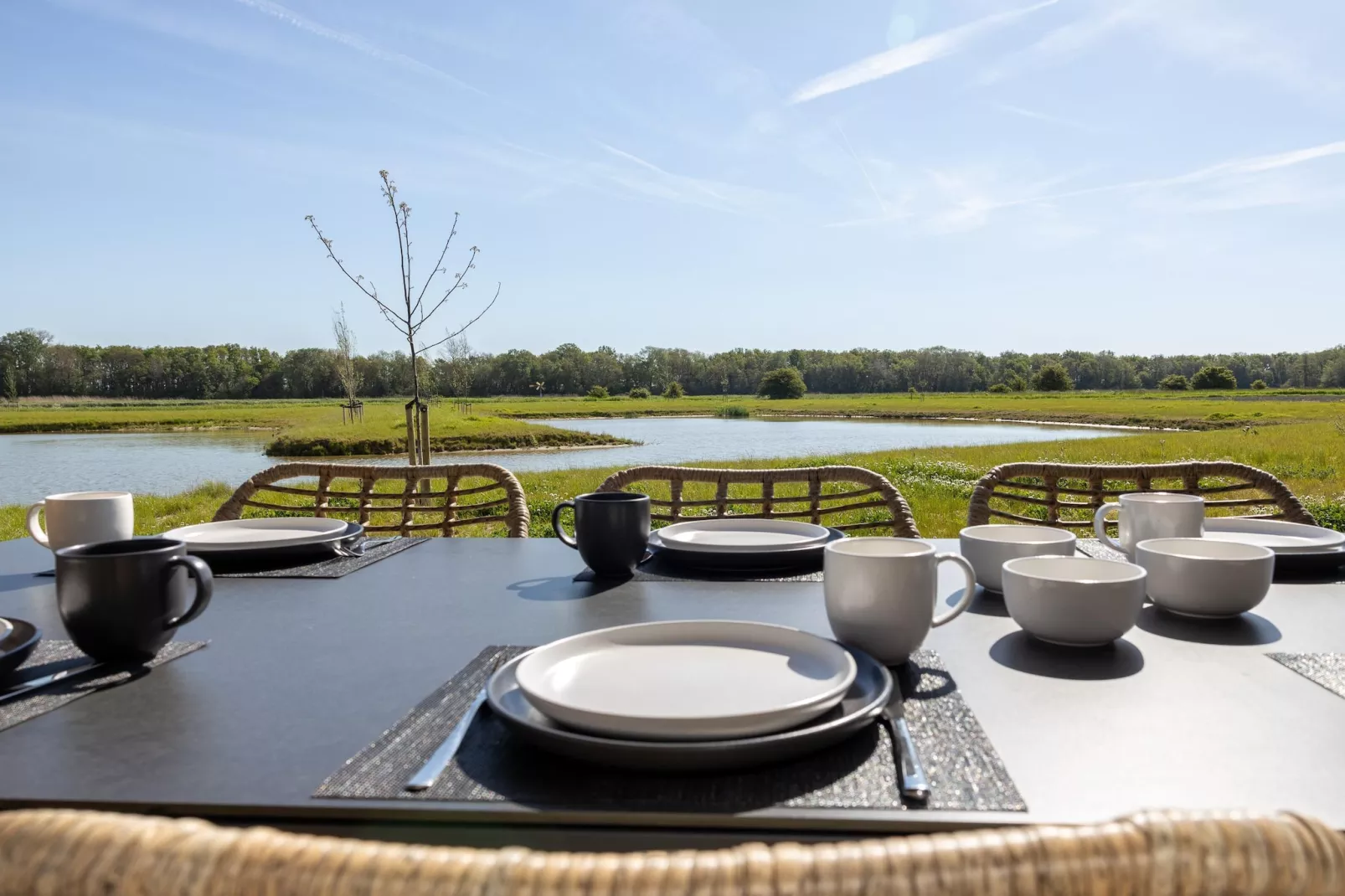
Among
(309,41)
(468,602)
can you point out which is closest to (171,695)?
(468,602)

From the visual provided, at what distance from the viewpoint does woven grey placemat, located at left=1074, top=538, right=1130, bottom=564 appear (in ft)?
4.69

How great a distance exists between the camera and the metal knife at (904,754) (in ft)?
1.93

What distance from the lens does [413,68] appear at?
15.2 m

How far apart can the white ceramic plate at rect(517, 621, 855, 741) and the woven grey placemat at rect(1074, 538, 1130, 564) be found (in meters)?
0.79

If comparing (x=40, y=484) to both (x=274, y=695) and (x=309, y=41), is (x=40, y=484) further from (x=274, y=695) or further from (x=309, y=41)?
(x=274, y=695)

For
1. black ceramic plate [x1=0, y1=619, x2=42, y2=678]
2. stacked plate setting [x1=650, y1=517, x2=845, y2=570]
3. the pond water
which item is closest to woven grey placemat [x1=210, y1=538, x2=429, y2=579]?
black ceramic plate [x1=0, y1=619, x2=42, y2=678]

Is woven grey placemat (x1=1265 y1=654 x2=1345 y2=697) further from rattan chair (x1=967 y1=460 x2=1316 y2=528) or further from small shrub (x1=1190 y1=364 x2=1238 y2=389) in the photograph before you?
small shrub (x1=1190 y1=364 x2=1238 y2=389)

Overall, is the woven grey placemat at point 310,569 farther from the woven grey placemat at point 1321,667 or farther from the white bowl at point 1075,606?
the woven grey placemat at point 1321,667

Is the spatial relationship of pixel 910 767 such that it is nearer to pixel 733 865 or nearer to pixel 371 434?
→ pixel 733 865

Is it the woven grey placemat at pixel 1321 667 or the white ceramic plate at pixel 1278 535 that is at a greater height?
the white ceramic plate at pixel 1278 535

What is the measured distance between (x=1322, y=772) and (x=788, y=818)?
40 centimetres

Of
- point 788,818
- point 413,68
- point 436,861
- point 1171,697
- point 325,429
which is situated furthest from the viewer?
point 325,429

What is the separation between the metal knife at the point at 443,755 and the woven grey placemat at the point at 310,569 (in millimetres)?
740

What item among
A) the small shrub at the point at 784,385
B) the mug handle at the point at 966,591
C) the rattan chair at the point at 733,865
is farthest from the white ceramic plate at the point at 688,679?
the small shrub at the point at 784,385
